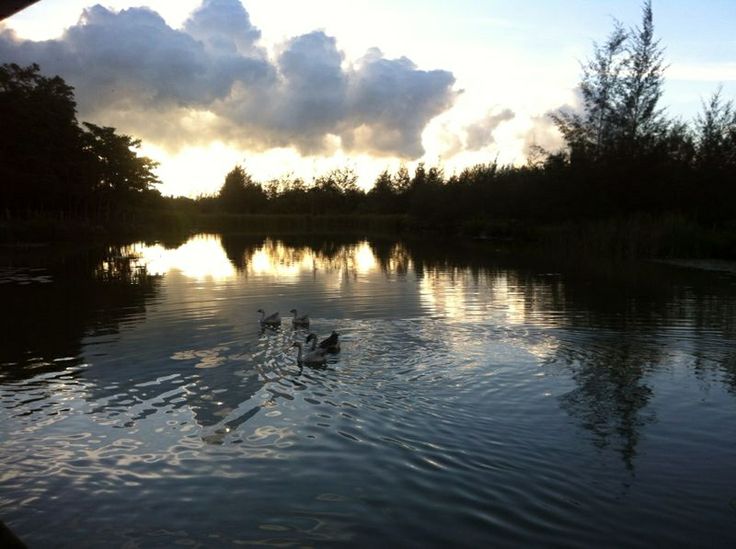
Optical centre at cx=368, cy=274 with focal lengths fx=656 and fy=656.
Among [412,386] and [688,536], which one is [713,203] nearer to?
[412,386]

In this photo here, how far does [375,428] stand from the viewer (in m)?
7.21

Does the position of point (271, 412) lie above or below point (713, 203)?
below

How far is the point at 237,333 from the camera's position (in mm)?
12531

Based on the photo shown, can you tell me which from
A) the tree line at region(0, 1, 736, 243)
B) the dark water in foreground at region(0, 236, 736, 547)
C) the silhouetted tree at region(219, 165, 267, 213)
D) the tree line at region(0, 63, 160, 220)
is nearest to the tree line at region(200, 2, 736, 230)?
the tree line at region(0, 1, 736, 243)

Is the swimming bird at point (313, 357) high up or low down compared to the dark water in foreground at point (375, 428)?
up

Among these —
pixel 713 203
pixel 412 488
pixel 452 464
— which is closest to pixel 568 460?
pixel 452 464

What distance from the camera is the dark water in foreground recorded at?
17.0 ft

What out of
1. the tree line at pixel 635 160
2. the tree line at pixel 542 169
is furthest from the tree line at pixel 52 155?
→ the tree line at pixel 635 160

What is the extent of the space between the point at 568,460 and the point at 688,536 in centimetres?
146

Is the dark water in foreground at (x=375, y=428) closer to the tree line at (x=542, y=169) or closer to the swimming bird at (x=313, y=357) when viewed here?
the swimming bird at (x=313, y=357)

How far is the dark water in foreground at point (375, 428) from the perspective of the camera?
5191mm

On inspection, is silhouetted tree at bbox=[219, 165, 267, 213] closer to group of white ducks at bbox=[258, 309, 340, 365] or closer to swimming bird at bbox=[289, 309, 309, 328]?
swimming bird at bbox=[289, 309, 309, 328]

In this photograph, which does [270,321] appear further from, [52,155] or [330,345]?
[52,155]

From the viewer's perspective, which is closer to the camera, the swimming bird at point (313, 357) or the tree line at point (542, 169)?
the swimming bird at point (313, 357)
